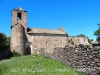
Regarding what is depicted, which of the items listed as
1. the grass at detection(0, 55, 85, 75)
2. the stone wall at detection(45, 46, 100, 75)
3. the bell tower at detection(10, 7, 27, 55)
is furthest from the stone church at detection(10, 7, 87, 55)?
the stone wall at detection(45, 46, 100, 75)

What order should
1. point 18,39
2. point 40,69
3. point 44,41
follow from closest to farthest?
point 40,69, point 18,39, point 44,41

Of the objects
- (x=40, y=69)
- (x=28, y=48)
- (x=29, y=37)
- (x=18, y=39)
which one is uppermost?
(x=29, y=37)

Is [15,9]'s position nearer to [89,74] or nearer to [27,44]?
[27,44]

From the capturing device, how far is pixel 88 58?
29.0 ft

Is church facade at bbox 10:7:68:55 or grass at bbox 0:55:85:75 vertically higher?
church facade at bbox 10:7:68:55

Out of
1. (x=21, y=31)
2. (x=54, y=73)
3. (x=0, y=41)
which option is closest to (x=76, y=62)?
(x=54, y=73)

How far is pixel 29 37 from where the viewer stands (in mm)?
40969

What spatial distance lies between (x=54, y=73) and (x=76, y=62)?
169 centimetres

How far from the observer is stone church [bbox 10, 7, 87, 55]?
37812 mm

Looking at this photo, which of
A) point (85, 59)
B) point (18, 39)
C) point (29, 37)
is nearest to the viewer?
point (85, 59)

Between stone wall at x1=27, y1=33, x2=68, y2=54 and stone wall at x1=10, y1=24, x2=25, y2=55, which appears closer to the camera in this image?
stone wall at x1=10, y1=24, x2=25, y2=55

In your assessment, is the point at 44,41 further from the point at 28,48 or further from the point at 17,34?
the point at 17,34

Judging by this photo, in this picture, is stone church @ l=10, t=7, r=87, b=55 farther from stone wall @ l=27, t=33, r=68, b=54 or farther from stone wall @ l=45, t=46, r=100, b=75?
stone wall @ l=45, t=46, r=100, b=75

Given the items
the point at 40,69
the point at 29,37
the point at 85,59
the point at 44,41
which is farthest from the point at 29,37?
the point at 85,59
